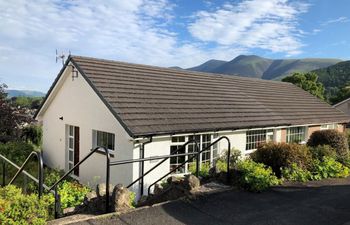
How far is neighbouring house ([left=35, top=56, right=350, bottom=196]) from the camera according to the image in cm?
1215

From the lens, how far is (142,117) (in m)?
12.5

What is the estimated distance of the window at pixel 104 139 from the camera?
1274cm

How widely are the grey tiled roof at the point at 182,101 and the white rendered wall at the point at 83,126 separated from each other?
65cm

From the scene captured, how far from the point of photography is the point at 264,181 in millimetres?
7859

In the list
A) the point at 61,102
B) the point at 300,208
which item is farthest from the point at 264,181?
the point at 61,102

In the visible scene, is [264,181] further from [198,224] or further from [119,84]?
[119,84]

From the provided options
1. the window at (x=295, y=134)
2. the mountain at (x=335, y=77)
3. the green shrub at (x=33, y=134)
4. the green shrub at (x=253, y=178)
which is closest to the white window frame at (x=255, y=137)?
the window at (x=295, y=134)

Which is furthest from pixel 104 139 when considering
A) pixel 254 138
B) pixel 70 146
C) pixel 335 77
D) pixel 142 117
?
pixel 335 77

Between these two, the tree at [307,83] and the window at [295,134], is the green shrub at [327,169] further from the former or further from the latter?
the tree at [307,83]

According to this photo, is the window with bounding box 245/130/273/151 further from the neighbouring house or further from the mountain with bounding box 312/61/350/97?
the mountain with bounding box 312/61/350/97

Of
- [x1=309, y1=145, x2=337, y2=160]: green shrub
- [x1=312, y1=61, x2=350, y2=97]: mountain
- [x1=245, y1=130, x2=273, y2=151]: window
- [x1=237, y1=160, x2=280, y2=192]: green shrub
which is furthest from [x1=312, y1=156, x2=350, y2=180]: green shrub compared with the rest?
[x1=312, y1=61, x2=350, y2=97]: mountain

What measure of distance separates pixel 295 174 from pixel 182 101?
7.63 m

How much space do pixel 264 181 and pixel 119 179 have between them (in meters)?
6.09

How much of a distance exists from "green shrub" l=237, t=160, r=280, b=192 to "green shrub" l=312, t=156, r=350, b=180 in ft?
7.59
